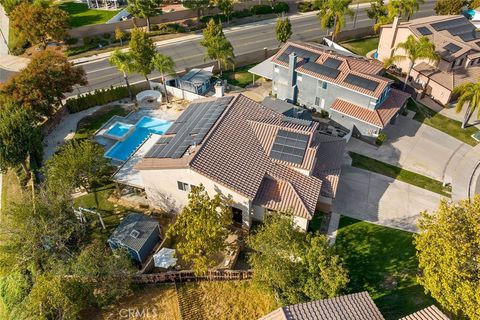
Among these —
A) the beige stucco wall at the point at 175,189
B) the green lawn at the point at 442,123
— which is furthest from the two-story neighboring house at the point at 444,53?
the beige stucco wall at the point at 175,189

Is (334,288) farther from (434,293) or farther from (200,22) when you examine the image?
(200,22)

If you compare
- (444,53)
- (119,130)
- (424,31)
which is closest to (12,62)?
(119,130)

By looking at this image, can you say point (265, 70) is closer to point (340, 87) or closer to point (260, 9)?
point (340, 87)

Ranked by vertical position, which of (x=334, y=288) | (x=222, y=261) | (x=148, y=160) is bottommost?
(x=222, y=261)

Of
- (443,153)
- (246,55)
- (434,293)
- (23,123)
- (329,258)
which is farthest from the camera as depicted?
(246,55)

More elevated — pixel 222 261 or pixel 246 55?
pixel 246 55

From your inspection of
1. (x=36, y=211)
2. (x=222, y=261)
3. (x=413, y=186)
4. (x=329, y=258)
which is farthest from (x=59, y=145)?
(x=413, y=186)

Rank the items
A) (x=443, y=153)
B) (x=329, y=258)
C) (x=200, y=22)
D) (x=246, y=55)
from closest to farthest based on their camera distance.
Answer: (x=329, y=258) < (x=443, y=153) < (x=246, y=55) < (x=200, y=22)

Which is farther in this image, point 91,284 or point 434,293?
point 91,284
